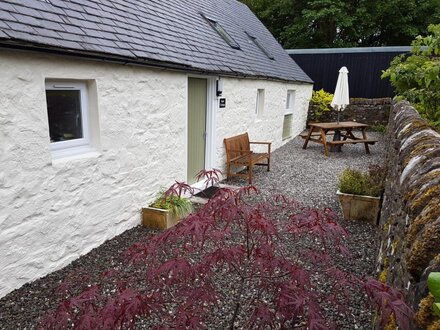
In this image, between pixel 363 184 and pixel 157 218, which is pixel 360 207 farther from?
pixel 157 218

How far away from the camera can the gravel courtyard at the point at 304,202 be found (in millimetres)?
2734

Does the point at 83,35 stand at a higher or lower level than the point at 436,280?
higher

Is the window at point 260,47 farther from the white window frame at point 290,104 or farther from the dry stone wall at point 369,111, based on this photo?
the dry stone wall at point 369,111

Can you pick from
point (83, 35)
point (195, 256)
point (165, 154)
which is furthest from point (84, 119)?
point (195, 256)

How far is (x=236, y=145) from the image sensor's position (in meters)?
7.35

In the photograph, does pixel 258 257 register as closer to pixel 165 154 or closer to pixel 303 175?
pixel 165 154

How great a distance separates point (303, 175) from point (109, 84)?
5.00m

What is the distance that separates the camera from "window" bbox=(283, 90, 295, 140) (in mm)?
12075

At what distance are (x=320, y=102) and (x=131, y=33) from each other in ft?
38.9

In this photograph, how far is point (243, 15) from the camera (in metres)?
12.9

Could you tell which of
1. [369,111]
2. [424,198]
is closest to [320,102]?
[369,111]

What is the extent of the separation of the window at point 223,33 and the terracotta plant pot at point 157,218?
5413 millimetres

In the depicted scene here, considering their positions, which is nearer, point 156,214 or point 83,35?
point 83,35

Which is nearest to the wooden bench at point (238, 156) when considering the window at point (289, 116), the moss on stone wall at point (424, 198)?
the window at point (289, 116)
